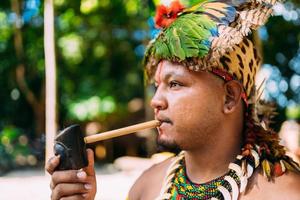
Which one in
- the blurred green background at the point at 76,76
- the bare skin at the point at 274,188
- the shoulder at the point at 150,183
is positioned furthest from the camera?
the blurred green background at the point at 76,76

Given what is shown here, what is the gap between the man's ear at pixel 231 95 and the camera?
2.56 meters

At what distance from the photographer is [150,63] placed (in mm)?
2781

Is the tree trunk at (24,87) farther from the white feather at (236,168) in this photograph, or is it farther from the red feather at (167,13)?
the white feather at (236,168)

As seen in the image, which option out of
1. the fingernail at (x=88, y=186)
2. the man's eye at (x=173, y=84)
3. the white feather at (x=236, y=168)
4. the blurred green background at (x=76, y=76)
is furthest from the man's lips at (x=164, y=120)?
the blurred green background at (x=76, y=76)

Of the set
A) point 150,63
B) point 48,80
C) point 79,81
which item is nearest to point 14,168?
point 79,81

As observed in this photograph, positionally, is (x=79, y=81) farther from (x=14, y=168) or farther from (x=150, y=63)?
(x=150, y=63)

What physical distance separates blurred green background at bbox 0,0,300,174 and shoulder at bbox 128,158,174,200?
35.6 feet

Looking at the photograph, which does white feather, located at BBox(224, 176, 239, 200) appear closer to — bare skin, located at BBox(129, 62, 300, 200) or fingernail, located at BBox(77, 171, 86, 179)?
bare skin, located at BBox(129, 62, 300, 200)

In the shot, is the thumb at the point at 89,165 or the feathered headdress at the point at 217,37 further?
the feathered headdress at the point at 217,37

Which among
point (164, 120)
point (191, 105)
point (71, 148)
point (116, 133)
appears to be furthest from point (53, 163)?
point (191, 105)

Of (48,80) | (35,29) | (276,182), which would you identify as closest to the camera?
(276,182)

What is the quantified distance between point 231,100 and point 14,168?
15.0 meters

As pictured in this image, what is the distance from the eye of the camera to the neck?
103 inches

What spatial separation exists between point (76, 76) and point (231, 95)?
15030mm
